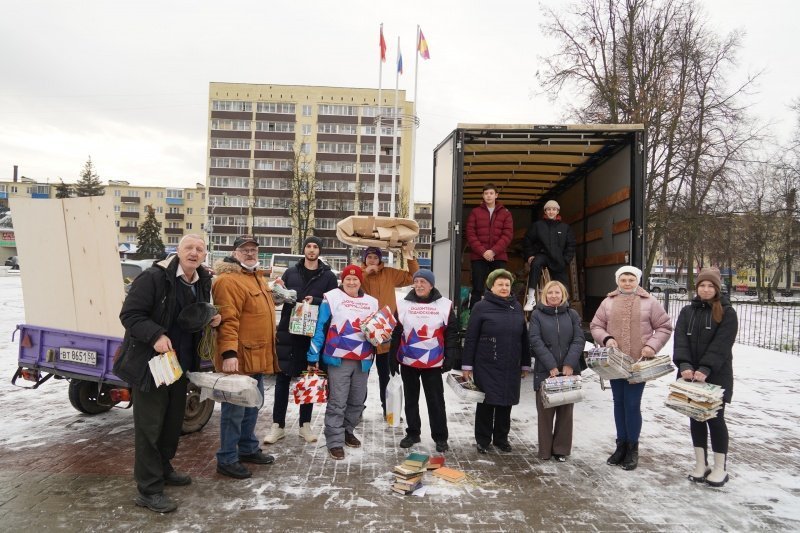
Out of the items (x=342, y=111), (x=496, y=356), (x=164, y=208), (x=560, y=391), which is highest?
(x=342, y=111)

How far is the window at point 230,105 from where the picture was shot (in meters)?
68.7

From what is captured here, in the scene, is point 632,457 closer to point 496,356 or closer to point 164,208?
point 496,356

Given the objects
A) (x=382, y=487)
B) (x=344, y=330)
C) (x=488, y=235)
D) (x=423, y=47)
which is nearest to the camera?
(x=382, y=487)

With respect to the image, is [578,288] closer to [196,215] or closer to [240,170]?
[240,170]

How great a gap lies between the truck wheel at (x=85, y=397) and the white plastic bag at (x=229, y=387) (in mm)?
2430

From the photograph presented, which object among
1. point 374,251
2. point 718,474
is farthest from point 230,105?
point 718,474

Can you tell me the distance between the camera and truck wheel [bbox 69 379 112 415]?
19.0ft

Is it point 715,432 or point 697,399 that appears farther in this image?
point 715,432

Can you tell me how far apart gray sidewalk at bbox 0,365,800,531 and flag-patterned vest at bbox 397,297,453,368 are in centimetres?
86

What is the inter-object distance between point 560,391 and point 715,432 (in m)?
1.23

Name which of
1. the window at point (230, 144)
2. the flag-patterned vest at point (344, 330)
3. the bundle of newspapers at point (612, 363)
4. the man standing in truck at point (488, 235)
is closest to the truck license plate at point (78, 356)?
the flag-patterned vest at point (344, 330)

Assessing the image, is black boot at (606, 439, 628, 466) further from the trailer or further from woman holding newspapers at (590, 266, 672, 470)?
the trailer

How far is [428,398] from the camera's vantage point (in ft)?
17.0

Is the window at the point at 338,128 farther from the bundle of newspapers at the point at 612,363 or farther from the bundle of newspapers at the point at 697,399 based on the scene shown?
the bundle of newspapers at the point at 697,399
